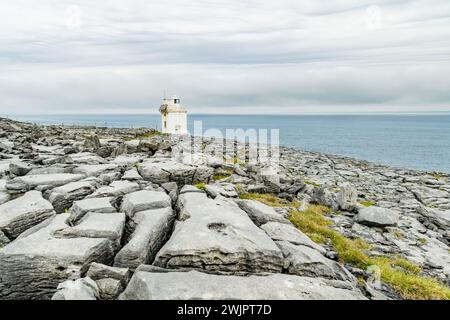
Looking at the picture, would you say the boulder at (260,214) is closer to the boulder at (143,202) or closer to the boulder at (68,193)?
the boulder at (143,202)

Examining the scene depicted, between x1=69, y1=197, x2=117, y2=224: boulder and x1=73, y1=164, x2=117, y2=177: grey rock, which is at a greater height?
x1=73, y1=164, x2=117, y2=177: grey rock

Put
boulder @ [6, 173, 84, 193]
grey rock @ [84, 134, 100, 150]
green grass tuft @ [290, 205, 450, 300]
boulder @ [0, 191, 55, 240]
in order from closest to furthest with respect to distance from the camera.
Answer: green grass tuft @ [290, 205, 450, 300]
boulder @ [0, 191, 55, 240]
boulder @ [6, 173, 84, 193]
grey rock @ [84, 134, 100, 150]

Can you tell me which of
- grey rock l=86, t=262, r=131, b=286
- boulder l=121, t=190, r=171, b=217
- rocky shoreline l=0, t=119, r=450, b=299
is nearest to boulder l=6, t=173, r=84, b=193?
rocky shoreline l=0, t=119, r=450, b=299

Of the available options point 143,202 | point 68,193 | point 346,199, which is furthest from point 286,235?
point 346,199

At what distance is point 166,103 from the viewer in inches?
3482

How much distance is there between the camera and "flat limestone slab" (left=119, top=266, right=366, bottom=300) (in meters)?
7.21

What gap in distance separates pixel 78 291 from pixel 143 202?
20.1ft

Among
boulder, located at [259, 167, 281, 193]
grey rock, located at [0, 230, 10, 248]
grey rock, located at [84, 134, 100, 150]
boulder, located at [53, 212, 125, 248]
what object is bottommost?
boulder, located at [259, 167, 281, 193]

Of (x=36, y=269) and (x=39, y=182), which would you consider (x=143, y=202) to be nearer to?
(x=36, y=269)

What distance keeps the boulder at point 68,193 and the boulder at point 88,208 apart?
1.37 m

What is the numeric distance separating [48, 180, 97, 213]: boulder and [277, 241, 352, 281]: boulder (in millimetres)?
9470

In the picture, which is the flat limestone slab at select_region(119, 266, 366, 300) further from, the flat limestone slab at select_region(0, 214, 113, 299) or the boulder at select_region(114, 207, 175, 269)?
the flat limestone slab at select_region(0, 214, 113, 299)

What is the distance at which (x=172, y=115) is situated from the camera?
289 ft

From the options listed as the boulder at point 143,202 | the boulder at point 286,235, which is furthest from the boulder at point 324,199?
the boulder at point 143,202
